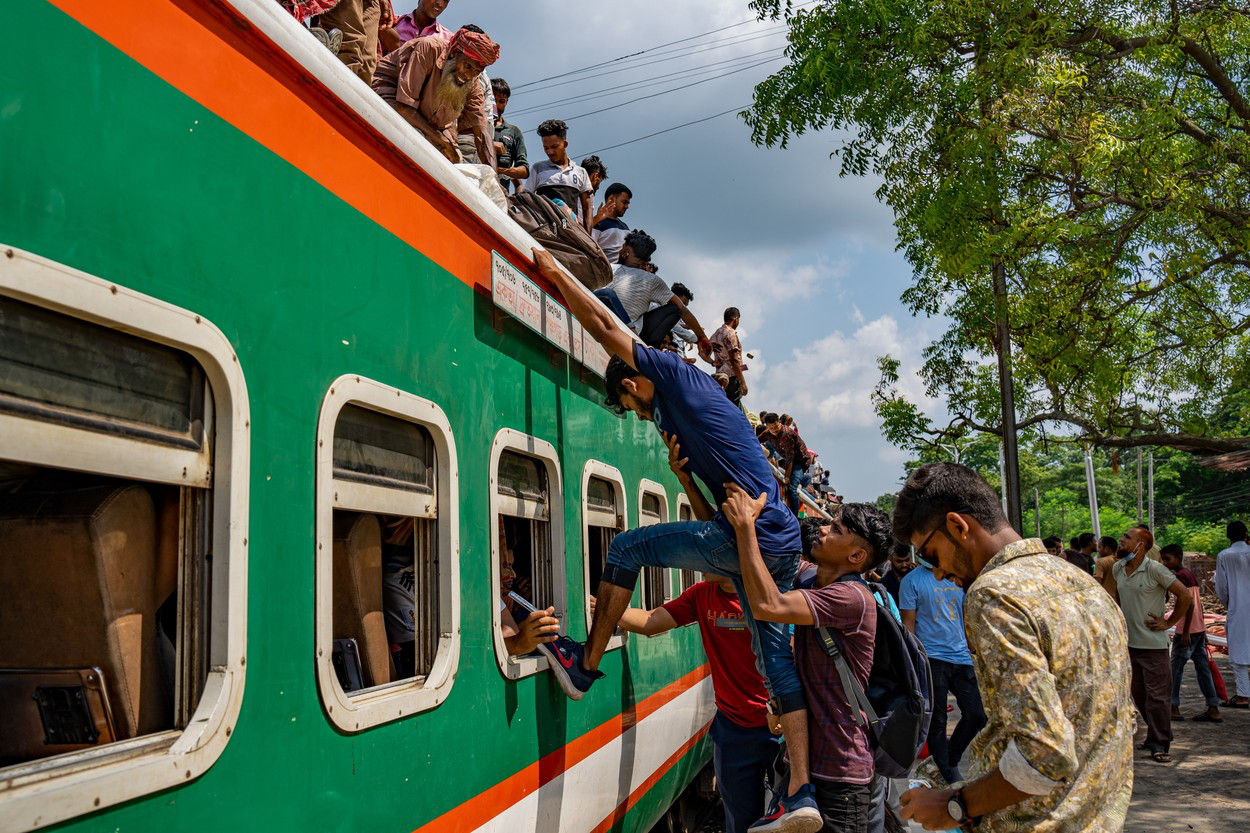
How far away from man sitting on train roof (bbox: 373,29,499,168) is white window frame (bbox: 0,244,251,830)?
10.3 ft

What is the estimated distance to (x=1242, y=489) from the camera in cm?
5709

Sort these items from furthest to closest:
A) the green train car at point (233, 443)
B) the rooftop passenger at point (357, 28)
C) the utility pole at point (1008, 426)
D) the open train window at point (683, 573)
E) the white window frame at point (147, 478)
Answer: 1. the utility pole at point (1008, 426)
2. the open train window at point (683, 573)
3. the rooftop passenger at point (357, 28)
4. the green train car at point (233, 443)
5. the white window frame at point (147, 478)

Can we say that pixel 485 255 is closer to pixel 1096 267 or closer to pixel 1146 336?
pixel 1096 267

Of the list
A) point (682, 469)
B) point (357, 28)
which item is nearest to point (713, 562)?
point (682, 469)

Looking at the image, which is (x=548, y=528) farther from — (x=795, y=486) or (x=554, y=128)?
(x=795, y=486)

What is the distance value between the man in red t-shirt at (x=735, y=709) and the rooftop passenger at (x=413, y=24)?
3.64 meters

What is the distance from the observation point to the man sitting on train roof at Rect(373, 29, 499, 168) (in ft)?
16.7

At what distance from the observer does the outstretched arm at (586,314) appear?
4508 mm

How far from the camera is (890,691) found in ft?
14.8

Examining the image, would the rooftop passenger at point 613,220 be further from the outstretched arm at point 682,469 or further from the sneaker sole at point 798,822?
the sneaker sole at point 798,822

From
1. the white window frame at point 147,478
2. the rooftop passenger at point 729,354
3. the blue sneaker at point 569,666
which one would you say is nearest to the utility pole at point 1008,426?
the rooftop passenger at point 729,354

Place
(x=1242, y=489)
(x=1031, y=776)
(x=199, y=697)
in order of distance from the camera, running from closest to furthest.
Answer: (x=199, y=697)
(x=1031, y=776)
(x=1242, y=489)

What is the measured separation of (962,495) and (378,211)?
1.77 metres

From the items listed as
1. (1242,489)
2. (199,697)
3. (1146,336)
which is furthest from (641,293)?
(1242,489)
